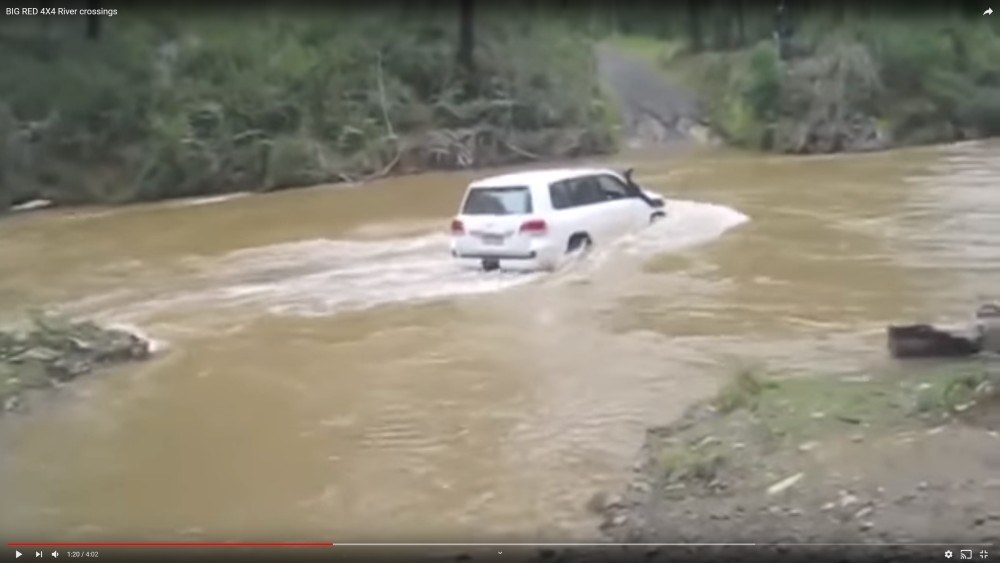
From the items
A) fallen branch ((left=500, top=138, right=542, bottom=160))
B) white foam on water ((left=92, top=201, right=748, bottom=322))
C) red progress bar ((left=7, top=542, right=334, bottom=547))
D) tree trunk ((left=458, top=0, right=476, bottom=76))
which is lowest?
white foam on water ((left=92, top=201, right=748, bottom=322))

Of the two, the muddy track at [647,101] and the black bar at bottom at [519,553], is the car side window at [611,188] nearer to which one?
the muddy track at [647,101]

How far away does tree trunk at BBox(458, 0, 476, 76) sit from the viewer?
4.45m

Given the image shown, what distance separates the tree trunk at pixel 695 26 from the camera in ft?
13.0

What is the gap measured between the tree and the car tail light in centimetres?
429

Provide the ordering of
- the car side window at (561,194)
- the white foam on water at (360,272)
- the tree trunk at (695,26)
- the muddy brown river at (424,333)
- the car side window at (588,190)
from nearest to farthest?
1. the tree trunk at (695,26)
2. the muddy brown river at (424,333)
3. the white foam on water at (360,272)
4. the car side window at (561,194)
5. the car side window at (588,190)

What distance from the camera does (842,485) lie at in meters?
4.00

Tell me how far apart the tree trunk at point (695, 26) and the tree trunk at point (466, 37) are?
2.10 feet

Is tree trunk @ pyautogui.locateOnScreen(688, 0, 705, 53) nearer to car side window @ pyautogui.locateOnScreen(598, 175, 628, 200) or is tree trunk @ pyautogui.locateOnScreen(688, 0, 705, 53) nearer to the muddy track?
the muddy track

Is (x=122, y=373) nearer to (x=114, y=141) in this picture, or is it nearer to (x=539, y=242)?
(x=539, y=242)

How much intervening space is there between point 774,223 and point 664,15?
22.5ft

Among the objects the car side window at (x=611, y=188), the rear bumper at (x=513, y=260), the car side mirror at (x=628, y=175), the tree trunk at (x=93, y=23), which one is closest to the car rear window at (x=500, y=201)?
the rear bumper at (x=513, y=260)

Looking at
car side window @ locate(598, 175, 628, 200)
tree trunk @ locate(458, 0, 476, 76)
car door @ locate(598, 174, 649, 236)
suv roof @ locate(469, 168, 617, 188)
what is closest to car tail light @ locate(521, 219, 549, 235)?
suv roof @ locate(469, 168, 617, 188)

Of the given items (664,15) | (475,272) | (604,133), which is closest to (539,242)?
(475,272)

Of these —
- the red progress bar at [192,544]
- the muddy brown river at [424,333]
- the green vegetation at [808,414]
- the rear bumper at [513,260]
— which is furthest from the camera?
the rear bumper at [513,260]
